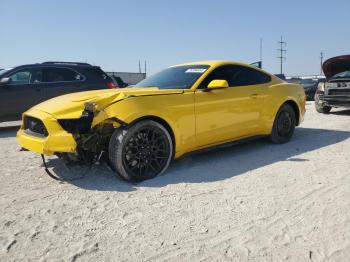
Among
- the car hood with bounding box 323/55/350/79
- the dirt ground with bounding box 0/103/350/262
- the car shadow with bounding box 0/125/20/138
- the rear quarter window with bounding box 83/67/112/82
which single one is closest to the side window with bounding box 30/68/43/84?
the rear quarter window with bounding box 83/67/112/82

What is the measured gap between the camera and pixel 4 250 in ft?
8.58

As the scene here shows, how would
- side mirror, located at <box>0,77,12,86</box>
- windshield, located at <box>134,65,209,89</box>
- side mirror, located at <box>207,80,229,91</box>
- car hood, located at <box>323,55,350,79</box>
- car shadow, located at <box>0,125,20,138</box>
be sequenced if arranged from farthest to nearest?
car hood, located at <box>323,55,350,79</box>, side mirror, located at <box>0,77,12,86</box>, car shadow, located at <box>0,125,20,138</box>, windshield, located at <box>134,65,209,89</box>, side mirror, located at <box>207,80,229,91</box>

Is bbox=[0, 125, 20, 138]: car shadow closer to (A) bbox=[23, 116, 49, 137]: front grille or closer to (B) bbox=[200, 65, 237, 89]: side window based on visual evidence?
(A) bbox=[23, 116, 49, 137]: front grille

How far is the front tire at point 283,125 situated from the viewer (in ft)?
20.3

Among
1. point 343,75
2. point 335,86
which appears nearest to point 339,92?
point 335,86

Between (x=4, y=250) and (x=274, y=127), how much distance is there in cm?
471

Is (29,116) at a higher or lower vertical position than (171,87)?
lower

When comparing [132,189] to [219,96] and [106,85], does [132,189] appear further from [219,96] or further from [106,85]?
[106,85]

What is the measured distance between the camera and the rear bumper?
9789mm

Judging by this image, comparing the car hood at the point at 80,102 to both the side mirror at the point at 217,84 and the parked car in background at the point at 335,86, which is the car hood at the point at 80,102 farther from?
the parked car in background at the point at 335,86

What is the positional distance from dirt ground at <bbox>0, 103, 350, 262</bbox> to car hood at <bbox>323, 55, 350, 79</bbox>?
5.72 meters

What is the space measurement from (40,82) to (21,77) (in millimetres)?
440

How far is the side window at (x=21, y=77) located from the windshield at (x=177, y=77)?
14.1 feet

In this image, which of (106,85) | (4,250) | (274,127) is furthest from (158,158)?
(106,85)
